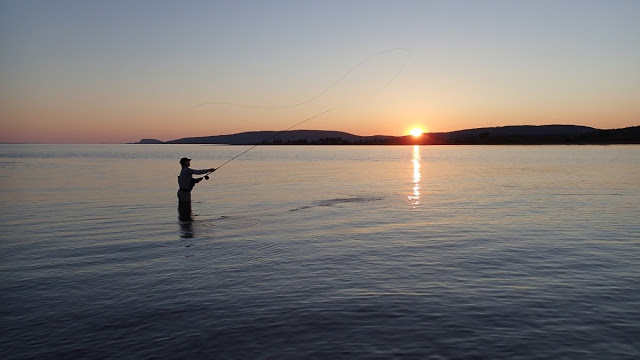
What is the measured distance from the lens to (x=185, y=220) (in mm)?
19172

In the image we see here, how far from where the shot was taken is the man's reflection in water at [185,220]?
16.1 m

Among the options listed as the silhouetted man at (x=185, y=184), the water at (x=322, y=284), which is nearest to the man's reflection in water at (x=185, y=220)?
the silhouetted man at (x=185, y=184)

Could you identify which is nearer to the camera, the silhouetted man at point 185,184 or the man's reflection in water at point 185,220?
the man's reflection in water at point 185,220

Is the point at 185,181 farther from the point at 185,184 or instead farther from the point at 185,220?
the point at 185,220

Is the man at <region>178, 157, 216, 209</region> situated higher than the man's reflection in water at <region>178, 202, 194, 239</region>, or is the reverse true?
the man at <region>178, 157, 216, 209</region>

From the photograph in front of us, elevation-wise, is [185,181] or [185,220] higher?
[185,181]

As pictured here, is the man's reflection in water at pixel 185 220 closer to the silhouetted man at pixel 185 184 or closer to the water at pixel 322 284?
the silhouetted man at pixel 185 184

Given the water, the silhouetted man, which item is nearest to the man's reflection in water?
the silhouetted man

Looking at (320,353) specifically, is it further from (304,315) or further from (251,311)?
(251,311)

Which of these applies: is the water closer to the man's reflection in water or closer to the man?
the man's reflection in water

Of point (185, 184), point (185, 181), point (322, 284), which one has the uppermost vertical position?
point (185, 181)

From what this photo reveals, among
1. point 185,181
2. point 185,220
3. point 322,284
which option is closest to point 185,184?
point 185,181

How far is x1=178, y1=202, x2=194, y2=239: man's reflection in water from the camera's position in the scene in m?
16.1

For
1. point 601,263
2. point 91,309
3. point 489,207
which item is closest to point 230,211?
point 489,207
